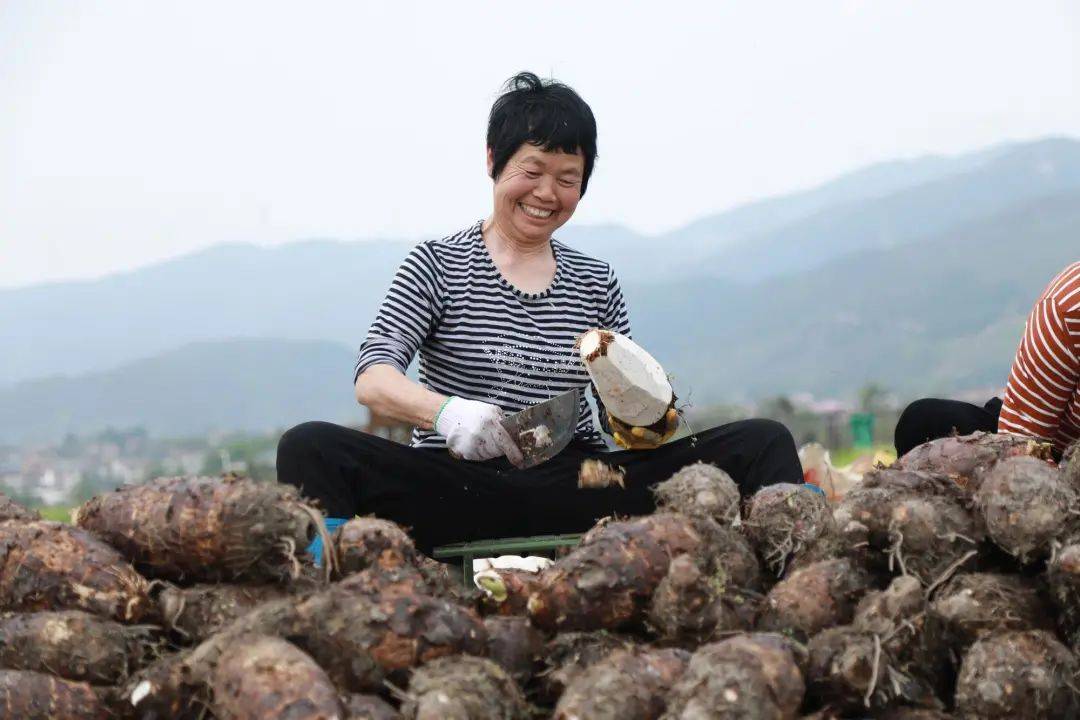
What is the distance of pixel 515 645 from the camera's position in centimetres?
239

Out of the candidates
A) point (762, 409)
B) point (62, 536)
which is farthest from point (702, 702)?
point (762, 409)

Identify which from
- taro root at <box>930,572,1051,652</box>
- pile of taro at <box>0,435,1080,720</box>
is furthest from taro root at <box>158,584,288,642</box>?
taro root at <box>930,572,1051,652</box>

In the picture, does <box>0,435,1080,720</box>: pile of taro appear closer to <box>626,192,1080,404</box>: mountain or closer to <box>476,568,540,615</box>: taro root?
<box>476,568,540,615</box>: taro root

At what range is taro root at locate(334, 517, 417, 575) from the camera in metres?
2.59

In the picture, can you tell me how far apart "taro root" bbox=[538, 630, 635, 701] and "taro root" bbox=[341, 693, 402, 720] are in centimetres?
33

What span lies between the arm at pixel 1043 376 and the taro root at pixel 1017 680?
56.1 inches

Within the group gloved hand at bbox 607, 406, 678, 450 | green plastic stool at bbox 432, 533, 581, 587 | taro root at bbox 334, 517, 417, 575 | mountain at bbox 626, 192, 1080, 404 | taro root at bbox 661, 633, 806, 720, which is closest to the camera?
taro root at bbox 661, 633, 806, 720

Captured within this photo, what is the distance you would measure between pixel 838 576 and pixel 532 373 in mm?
2286

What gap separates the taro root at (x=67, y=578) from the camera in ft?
7.99

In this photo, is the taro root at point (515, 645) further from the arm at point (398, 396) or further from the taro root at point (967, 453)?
the arm at point (398, 396)

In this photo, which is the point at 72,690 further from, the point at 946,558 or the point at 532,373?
the point at 532,373

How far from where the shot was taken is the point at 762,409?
18.9m

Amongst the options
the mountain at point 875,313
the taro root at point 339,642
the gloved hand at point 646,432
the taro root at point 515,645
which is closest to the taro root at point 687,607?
the taro root at point 515,645

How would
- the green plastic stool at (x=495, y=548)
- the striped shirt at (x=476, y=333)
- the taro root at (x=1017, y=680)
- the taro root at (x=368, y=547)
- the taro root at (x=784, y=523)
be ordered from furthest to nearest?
the striped shirt at (x=476, y=333), the green plastic stool at (x=495, y=548), the taro root at (x=784, y=523), the taro root at (x=368, y=547), the taro root at (x=1017, y=680)
